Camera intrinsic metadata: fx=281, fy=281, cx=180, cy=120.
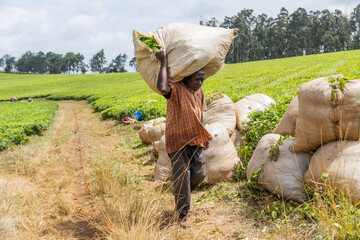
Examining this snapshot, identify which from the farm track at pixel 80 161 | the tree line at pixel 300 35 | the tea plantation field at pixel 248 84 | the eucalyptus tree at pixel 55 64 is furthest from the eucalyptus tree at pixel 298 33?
the eucalyptus tree at pixel 55 64

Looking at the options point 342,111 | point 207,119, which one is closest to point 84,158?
point 207,119

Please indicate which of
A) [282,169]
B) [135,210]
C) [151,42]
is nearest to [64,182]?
[135,210]

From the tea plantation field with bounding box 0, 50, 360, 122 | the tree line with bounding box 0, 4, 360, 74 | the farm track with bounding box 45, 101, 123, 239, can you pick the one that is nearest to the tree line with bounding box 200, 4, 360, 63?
the tree line with bounding box 0, 4, 360, 74

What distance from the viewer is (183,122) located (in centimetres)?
303

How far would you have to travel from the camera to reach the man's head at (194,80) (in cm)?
303

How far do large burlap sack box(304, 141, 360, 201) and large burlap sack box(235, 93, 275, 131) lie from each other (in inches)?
80.5

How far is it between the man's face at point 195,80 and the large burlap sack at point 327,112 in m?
1.07

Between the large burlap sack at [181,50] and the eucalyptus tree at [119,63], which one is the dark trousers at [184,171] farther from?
the eucalyptus tree at [119,63]

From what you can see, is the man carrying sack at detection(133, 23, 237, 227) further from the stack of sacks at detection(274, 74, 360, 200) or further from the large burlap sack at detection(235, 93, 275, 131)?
the large burlap sack at detection(235, 93, 275, 131)

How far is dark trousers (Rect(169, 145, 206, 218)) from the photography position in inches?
119

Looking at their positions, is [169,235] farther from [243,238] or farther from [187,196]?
[243,238]

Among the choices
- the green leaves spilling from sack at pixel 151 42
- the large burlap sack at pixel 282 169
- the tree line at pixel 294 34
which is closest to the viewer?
the green leaves spilling from sack at pixel 151 42

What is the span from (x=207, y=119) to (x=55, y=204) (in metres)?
2.83

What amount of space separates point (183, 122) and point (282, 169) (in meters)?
1.28
